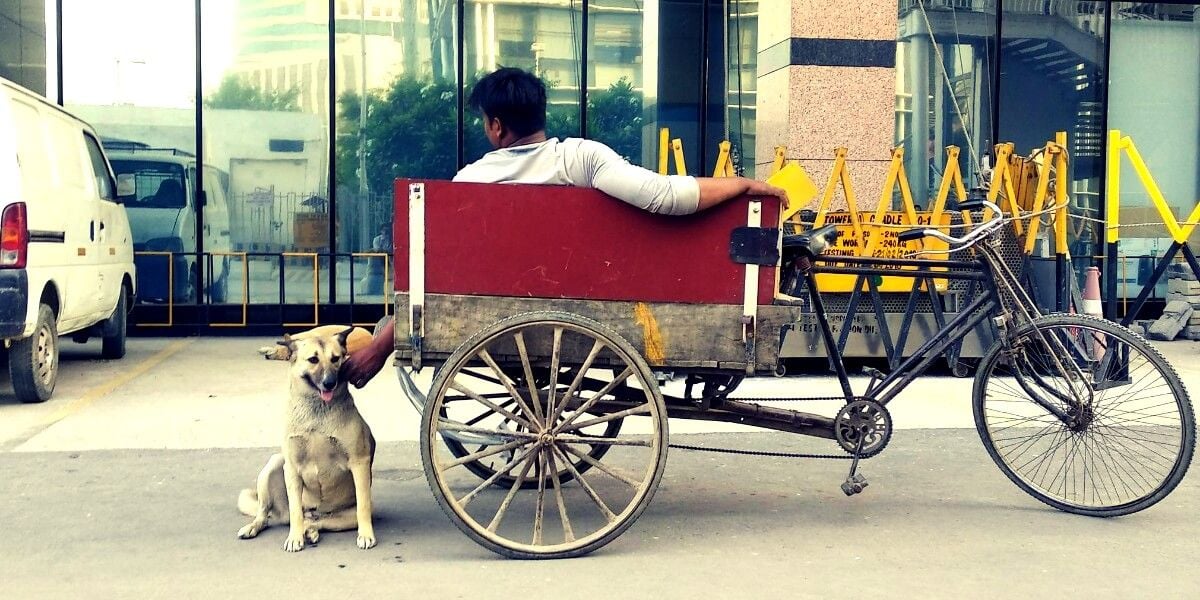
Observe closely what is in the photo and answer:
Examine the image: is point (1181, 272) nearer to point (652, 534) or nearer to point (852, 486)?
point (852, 486)

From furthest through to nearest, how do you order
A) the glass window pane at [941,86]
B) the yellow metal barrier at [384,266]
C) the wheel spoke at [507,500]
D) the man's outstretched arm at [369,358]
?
the glass window pane at [941,86] < the yellow metal barrier at [384,266] < the man's outstretched arm at [369,358] < the wheel spoke at [507,500]

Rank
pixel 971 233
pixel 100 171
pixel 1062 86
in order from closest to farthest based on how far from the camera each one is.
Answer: pixel 971 233 < pixel 100 171 < pixel 1062 86

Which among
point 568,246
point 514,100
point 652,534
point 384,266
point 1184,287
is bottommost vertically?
point 652,534

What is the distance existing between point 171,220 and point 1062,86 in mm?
10305

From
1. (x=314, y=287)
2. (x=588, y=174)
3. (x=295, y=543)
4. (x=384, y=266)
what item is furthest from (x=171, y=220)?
(x=588, y=174)

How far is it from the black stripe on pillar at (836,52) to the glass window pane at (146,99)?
6.39 metres

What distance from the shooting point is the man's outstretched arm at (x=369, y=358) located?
14.9 feet

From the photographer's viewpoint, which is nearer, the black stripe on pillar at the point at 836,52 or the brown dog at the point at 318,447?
the brown dog at the point at 318,447

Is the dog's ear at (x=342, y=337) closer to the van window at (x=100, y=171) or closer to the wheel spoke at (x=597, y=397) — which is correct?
the wheel spoke at (x=597, y=397)

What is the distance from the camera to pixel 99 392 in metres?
8.61

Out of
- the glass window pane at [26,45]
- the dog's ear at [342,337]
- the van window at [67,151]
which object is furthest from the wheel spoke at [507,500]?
the glass window pane at [26,45]

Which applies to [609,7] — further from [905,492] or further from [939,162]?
[905,492]

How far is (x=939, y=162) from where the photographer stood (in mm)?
13305

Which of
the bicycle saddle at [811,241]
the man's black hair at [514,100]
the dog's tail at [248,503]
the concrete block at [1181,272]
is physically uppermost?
the man's black hair at [514,100]
